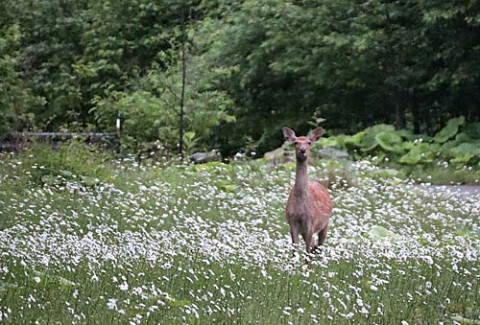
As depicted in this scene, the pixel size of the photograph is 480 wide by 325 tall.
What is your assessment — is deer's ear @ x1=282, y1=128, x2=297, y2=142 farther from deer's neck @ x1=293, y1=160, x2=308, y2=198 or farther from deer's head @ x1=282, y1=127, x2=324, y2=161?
deer's neck @ x1=293, y1=160, x2=308, y2=198

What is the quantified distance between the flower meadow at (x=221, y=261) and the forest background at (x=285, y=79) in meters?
6.59

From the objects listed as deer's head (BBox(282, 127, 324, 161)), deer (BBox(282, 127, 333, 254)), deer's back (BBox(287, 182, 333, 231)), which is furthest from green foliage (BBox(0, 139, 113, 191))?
deer's head (BBox(282, 127, 324, 161))

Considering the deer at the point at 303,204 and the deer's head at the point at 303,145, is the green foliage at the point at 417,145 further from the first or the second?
the deer's head at the point at 303,145

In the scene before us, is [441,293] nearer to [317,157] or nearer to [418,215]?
[418,215]

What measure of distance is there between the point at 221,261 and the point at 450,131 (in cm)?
1405

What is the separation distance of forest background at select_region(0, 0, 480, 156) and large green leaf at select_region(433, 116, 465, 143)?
2.73 ft

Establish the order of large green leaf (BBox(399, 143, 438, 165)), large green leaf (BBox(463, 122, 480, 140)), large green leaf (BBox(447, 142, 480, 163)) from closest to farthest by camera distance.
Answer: large green leaf (BBox(447, 142, 480, 163)) → large green leaf (BBox(399, 143, 438, 165)) → large green leaf (BBox(463, 122, 480, 140))

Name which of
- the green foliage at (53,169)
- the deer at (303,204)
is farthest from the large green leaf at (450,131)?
the deer at (303,204)

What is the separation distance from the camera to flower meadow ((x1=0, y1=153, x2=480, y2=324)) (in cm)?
592

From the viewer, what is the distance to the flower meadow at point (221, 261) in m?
5.92

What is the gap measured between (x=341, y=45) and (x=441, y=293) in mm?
15403

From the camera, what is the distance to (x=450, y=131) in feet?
68.3

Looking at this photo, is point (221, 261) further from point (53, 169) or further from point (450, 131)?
point (450, 131)

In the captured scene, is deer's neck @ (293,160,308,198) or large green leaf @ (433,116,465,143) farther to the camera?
large green leaf @ (433,116,465,143)
